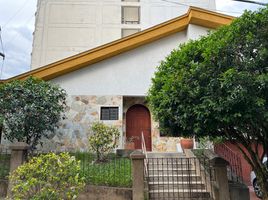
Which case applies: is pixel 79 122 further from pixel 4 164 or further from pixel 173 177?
pixel 173 177

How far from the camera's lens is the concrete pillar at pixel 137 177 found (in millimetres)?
6398

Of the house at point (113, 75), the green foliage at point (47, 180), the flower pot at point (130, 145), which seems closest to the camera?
the green foliage at point (47, 180)

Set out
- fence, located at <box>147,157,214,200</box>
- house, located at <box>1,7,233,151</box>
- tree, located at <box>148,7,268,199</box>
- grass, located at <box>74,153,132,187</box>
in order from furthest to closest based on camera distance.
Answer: house, located at <box>1,7,233,151</box> < fence, located at <box>147,157,214,200</box> < grass, located at <box>74,153,132,187</box> < tree, located at <box>148,7,268,199</box>

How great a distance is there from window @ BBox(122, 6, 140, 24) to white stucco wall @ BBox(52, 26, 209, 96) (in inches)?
401

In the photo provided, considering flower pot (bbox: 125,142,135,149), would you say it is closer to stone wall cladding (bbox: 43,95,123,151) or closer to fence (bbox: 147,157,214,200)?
stone wall cladding (bbox: 43,95,123,151)

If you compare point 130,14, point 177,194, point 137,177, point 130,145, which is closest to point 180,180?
point 177,194

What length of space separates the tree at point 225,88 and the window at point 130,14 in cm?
1553

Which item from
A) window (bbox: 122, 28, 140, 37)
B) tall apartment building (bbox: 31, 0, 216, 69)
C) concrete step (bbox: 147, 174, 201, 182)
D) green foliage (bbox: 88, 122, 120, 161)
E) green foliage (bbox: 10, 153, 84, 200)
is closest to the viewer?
green foliage (bbox: 10, 153, 84, 200)

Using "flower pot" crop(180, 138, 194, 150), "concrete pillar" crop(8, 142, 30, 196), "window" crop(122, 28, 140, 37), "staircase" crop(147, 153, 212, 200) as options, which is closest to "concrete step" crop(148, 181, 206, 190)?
"staircase" crop(147, 153, 212, 200)

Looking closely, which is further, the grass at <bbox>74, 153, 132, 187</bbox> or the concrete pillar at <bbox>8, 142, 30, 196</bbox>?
the concrete pillar at <bbox>8, 142, 30, 196</bbox>

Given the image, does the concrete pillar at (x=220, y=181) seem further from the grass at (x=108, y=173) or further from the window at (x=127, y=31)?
the window at (x=127, y=31)

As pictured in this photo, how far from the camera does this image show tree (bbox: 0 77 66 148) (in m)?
8.22

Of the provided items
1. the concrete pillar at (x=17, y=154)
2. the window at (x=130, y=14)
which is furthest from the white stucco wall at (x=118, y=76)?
the window at (x=130, y=14)

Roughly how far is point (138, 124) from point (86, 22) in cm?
1191
